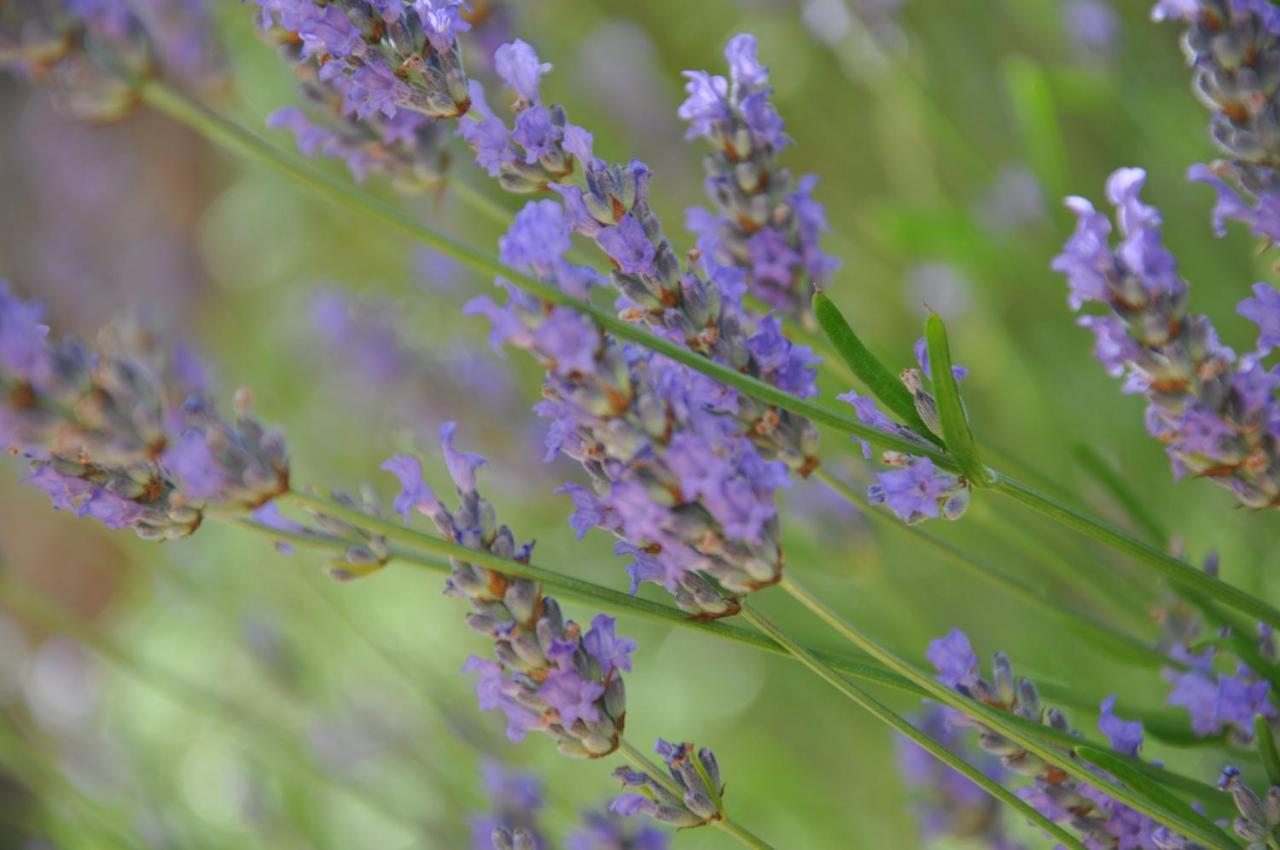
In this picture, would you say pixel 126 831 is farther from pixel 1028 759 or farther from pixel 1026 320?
pixel 1026 320

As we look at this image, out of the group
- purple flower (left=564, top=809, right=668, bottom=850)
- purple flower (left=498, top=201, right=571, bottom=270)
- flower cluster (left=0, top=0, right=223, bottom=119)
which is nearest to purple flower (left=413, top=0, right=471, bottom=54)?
purple flower (left=498, top=201, right=571, bottom=270)

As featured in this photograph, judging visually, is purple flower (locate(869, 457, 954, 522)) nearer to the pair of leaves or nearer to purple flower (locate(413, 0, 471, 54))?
the pair of leaves

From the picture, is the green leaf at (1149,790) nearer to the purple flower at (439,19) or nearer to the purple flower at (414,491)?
the purple flower at (414,491)

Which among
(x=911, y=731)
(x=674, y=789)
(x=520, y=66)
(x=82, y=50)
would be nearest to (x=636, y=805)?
(x=674, y=789)

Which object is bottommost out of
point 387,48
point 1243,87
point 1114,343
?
point 387,48

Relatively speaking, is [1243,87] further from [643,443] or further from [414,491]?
[414,491]

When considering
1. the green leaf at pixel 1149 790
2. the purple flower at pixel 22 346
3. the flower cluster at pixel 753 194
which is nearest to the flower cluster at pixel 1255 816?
the green leaf at pixel 1149 790

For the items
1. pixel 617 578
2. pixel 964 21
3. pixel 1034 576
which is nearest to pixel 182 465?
pixel 1034 576
